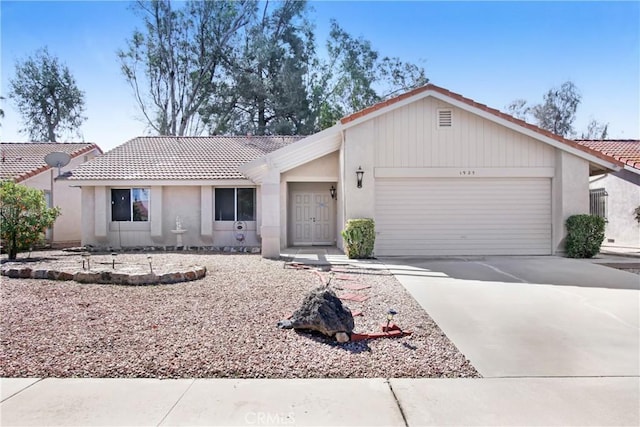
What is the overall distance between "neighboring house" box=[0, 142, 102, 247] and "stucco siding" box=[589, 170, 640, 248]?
2131 cm

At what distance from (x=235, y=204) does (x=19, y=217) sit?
6.49 metres

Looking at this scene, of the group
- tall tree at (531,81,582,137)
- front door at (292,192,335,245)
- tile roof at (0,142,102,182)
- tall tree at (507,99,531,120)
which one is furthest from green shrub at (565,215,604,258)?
tall tree at (507,99,531,120)

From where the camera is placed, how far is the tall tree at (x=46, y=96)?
93.2ft

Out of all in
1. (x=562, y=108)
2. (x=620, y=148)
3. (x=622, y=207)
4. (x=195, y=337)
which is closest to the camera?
(x=195, y=337)

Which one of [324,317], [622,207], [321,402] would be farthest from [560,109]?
[321,402]

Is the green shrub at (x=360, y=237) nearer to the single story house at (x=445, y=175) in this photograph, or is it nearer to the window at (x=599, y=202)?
the single story house at (x=445, y=175)

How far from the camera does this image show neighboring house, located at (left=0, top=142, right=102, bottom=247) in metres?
16.4

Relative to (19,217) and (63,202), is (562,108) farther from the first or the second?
(19,217)

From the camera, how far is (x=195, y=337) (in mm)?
4449

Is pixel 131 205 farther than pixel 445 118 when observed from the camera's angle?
Yes

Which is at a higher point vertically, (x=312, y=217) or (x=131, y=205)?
(x=131, y=205)

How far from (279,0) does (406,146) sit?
72.4 feet

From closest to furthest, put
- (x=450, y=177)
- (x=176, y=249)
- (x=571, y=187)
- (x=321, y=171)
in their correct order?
(x=571, y=187) → (x=450, y=177) → (x=321, y=171) → (x=176, y=249)

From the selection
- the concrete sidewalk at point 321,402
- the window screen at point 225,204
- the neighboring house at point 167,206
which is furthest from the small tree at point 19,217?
the concrete sidewalk at point 321,402
